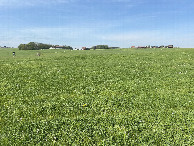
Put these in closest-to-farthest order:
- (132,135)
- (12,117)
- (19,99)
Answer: (132,135) → (12,117) → (19,99)

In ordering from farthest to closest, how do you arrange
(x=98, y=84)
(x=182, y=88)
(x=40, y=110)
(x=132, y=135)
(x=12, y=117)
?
(x=98, y=84)
(x=182, y=88)
(x=40, y=110)
(x=12, y=117)
(x=132, y=135)

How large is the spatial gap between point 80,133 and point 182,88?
896 centimetres

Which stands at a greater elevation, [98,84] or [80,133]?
[98,84]

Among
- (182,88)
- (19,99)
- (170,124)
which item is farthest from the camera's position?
(182,88)

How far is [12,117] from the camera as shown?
8.08m

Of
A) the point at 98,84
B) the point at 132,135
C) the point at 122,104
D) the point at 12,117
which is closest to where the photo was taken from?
the point at 132,135

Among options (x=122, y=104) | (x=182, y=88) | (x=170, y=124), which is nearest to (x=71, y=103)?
(x=122, y=104)

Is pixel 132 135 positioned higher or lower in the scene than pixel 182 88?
lower

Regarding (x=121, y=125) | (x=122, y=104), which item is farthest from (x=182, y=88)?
(x=121, y=125)

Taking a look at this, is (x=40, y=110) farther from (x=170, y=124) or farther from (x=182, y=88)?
(x=182, y=88)

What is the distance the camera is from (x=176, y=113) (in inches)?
320

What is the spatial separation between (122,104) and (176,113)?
2.81 meters

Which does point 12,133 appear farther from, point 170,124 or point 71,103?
point 170,124

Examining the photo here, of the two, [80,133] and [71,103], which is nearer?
[80,133]
